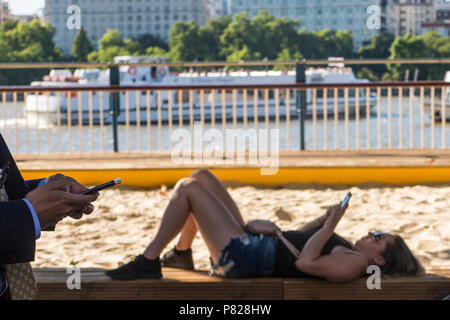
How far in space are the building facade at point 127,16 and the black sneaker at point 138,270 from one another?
13806 cm

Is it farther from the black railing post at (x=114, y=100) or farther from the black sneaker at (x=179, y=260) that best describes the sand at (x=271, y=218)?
the black railing post at (x=114, y=100)

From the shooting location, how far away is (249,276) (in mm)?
3168

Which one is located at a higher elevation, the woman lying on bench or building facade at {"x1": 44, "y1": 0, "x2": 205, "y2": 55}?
building facade at {"x1": 44, "y1": 0, "x2": 205, "y2": 55}

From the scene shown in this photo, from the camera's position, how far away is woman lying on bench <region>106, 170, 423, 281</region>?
302 cm

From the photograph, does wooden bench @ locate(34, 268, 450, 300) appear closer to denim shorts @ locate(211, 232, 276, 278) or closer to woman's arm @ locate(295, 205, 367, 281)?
woman's arm @ locate(295, 205, 367, 281)

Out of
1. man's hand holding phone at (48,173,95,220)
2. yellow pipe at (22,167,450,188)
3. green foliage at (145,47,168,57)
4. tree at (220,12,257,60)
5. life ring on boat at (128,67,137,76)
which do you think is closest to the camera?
man's hand holding phone at (48,173,95,220)

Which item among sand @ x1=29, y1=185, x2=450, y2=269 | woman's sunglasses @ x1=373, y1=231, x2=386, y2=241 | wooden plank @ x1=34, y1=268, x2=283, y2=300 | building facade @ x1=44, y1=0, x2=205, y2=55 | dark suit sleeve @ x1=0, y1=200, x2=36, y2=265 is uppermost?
building facade @ x1=44, y1=0, x2=205, y2=55

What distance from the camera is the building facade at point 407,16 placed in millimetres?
154500

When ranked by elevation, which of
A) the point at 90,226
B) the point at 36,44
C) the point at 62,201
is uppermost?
the point at 36,44

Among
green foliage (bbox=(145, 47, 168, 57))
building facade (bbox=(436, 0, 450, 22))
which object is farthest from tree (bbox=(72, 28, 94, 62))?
building facade (bbox=(436, 0, 450, 22))

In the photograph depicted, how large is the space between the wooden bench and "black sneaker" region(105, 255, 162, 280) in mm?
62

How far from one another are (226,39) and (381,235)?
119 meters
